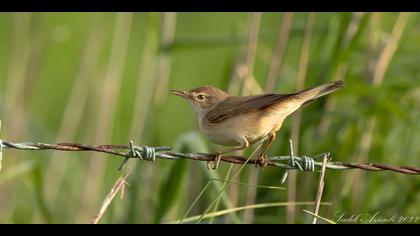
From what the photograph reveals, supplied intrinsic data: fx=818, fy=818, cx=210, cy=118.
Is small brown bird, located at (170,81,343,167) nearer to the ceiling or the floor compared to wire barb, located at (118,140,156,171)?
nearer to the ceiling

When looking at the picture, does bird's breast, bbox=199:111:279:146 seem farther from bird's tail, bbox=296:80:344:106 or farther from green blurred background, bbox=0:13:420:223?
green blurred background, bbox=0:13:420:223

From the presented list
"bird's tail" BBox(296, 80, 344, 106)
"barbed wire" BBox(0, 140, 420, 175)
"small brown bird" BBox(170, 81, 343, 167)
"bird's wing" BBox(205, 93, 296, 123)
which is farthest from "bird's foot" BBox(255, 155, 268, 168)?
"bird's tail" BBox(296, 80, 344, 106)

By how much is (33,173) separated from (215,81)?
163 inches

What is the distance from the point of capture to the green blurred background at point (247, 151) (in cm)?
586

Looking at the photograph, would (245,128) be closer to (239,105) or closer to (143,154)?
(239,105)

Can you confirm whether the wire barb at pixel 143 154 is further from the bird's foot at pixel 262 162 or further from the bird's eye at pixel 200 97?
the bird's eye at pixel 200 97

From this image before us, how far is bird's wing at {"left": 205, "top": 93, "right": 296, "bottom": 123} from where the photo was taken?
4.70m

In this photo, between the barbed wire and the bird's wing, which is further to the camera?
the bird's wing

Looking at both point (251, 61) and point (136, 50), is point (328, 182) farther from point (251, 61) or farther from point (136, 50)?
point (136, 50)

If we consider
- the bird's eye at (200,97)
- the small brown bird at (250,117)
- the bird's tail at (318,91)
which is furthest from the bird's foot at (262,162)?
the bird's eye at (200,97)

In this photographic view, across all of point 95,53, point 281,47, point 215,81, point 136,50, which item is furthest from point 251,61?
point 136,50

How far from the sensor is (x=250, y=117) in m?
5.00

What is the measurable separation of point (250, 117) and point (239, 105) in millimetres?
131

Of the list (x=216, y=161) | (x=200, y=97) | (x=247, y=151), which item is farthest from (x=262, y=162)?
(x=247, y=151)
